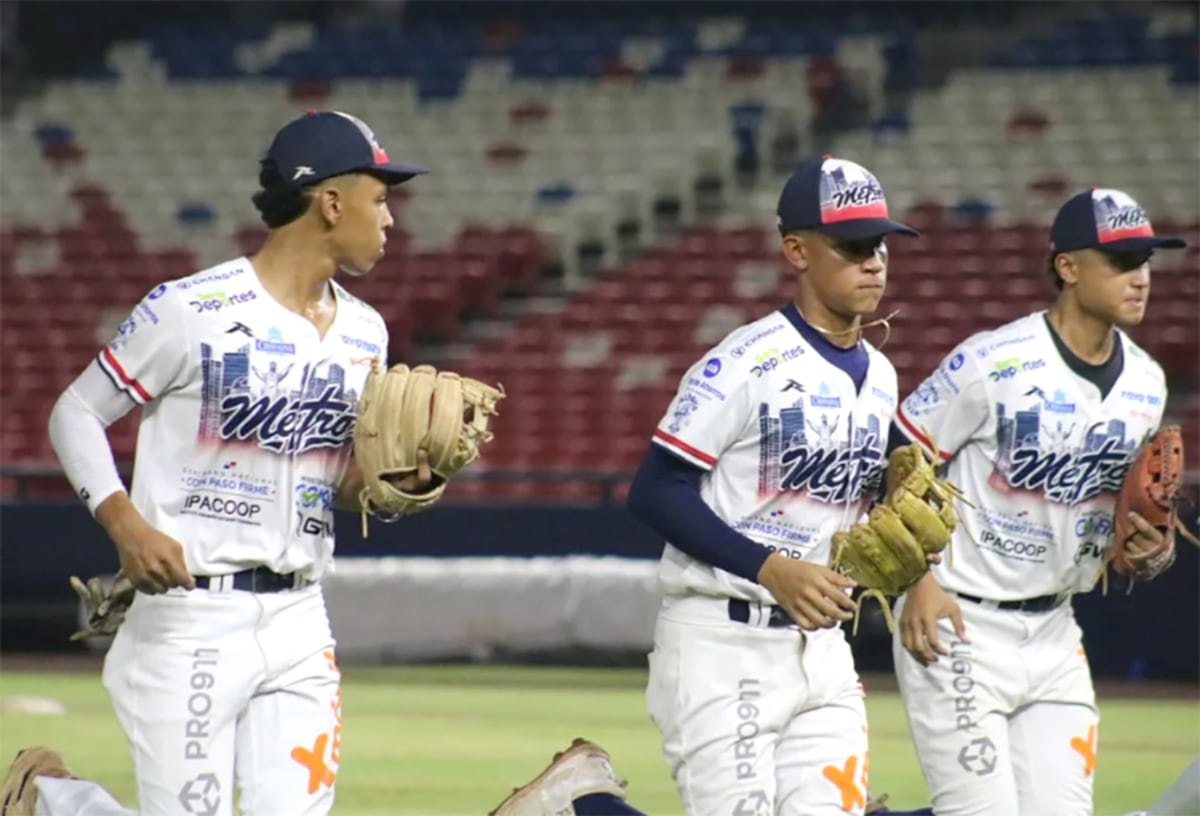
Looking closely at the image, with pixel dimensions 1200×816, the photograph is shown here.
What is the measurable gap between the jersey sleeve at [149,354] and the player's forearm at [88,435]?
42 mm

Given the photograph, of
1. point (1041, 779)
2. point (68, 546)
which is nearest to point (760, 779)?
point (1041, 779)

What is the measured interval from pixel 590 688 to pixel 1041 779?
24.4 ft

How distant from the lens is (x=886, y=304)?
19.0 m

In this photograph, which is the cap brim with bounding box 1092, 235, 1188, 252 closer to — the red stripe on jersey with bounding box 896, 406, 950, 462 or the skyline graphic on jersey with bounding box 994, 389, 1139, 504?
the skyline graphic on jersey with bounding box 994, 389, 1139, 504

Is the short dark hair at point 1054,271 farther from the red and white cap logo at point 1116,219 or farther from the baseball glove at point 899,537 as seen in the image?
the baseball glove at point 899,537

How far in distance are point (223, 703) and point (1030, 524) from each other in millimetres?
2445

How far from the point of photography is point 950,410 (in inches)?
251

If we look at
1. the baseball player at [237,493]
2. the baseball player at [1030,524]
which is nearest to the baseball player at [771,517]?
the baseball player at [1030,524]

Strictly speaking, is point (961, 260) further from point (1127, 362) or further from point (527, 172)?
point (1127, 362)

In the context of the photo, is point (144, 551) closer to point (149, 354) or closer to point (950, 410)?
point (149, 354)

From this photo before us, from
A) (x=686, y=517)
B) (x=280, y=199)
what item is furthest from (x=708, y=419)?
(x=280, y=199)

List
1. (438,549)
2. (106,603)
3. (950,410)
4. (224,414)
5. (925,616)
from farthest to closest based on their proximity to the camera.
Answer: (438,549), (950,410), (925,616), (106,603), (224,414)

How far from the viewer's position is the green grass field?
9406mm

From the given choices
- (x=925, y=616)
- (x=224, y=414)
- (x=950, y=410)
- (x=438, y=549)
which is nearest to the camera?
(x=224, y=414)
